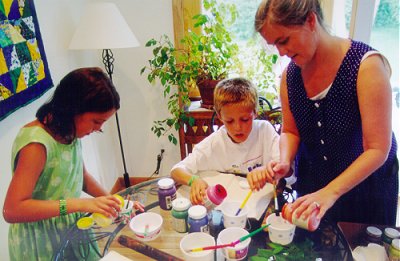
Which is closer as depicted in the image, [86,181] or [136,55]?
[86,181]

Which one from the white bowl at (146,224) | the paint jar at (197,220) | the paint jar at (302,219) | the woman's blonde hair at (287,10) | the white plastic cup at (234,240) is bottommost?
the white bowl at (146,224)

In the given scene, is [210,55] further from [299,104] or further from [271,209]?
[271,209]

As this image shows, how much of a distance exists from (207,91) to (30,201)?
1450mm

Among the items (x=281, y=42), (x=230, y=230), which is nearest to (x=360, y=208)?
(x=230, y=230)

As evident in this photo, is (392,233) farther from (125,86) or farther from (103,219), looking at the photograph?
(125,86)

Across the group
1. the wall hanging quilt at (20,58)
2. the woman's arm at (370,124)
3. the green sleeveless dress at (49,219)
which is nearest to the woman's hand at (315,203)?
the woman's arm at (370,124)

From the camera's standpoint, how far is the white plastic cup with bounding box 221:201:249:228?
1023mm

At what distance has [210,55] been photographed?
2.13 metres

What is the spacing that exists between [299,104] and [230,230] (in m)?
0.54

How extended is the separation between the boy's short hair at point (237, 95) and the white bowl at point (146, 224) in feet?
1.98

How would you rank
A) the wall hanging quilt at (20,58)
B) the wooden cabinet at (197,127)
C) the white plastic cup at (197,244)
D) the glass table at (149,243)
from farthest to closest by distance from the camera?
1. the wooden cabinet at (197,127)
2. the wall hanging quilt at (20,58)
3. the glass table at (149,243)
4. the white plastic cup at (197,244)

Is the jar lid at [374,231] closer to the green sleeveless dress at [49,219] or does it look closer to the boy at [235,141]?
the boy at [235,141]

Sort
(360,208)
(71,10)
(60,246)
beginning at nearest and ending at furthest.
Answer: (60,246), (360,208), (71,10)

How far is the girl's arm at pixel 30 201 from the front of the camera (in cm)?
105
